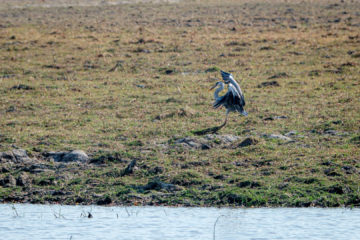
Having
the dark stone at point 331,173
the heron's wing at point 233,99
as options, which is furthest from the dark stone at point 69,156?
the dark stone at point 331,173

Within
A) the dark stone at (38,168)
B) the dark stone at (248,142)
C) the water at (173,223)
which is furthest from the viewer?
the dark stone at (248,142)

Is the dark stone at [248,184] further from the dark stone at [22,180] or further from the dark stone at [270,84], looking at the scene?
the dark stone at [270,84]

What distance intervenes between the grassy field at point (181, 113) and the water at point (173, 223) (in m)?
0.34

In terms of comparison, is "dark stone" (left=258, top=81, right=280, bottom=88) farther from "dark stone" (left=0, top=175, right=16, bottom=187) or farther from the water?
"dark stone" (left=0, top=175, right=16, bottom=187)

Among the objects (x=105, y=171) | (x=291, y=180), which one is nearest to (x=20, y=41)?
(x=105, y=171)

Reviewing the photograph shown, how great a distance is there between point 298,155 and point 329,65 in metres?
9.84

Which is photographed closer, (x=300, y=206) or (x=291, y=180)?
(x=300, y=206)

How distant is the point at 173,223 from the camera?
8.12m

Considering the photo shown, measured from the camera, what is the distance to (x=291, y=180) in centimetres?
958

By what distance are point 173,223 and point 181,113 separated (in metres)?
6.02

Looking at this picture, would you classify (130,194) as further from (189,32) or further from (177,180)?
(189,32)

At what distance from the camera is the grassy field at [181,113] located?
947 centimetres

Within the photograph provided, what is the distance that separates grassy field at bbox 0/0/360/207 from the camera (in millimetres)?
9469

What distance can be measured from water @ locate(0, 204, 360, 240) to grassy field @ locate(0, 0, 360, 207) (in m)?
0.34
